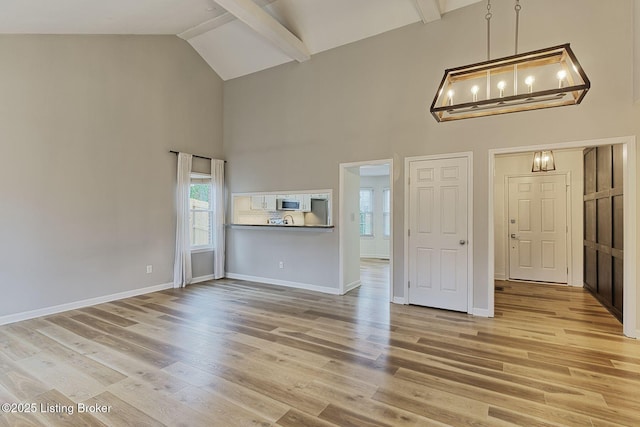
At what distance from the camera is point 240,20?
477 cm

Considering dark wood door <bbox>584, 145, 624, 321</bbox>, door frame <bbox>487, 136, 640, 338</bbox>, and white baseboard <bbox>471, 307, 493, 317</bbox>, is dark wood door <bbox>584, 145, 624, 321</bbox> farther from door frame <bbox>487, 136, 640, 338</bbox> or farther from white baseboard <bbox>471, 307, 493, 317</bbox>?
white baseboard <bbox>471, 307, 493, 317</bbox>

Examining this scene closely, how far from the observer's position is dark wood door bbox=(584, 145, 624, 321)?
161 inches

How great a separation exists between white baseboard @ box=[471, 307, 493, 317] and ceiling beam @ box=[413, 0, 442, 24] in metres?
3.97

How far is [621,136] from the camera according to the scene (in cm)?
358

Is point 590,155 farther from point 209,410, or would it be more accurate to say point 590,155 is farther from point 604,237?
point 209,410

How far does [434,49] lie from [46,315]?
632 cm

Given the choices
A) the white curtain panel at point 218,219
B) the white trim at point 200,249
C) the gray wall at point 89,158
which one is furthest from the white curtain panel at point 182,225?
the white curtain panel at point 218,219

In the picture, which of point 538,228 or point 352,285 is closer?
point 352,285

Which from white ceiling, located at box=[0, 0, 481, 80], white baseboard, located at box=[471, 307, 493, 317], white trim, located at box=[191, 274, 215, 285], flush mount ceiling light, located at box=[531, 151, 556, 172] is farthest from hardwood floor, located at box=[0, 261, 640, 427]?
white ceiling, located at box=[0, 0, 481, 80]

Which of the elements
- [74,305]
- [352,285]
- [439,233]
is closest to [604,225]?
[439,233]

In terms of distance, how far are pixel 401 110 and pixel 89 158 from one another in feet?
15.1

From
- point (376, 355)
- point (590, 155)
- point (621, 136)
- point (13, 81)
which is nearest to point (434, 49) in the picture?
point (621, 136)

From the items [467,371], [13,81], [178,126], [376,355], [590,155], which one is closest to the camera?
[467,371]

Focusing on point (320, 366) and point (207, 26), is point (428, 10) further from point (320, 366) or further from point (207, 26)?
point (320, 366)
